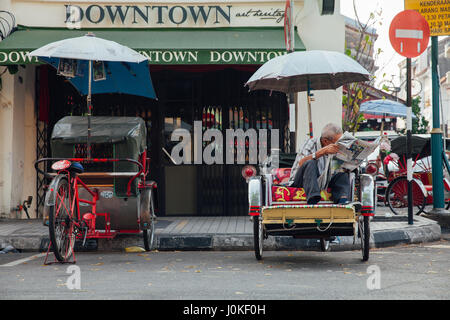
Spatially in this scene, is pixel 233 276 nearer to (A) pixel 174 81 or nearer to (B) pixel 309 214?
(B) pixel 309 214

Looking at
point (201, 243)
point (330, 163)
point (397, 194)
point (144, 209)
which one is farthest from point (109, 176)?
point (397, 194)

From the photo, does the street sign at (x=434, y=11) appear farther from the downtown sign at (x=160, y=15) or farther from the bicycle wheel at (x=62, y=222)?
the bicycle wheel at (x=62, y=222)

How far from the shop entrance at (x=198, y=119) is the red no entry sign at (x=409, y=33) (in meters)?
2.96

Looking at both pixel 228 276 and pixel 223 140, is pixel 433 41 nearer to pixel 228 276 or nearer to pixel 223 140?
pixel 223 140

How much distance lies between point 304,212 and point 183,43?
4902 mm

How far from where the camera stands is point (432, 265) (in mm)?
6863

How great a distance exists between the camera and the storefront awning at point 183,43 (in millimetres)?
10461

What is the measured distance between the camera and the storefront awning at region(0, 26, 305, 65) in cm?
1046

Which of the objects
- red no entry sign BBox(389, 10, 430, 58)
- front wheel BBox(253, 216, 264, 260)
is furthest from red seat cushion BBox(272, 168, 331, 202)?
red no entry sign BBox(389, 10, 430, 58)

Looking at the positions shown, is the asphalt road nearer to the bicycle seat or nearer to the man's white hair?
the bicycle seat

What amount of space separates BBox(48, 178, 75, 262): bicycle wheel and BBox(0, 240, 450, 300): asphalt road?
22cm

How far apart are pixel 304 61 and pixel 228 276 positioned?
2.95m

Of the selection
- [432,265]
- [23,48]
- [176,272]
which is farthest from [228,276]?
[23,48]

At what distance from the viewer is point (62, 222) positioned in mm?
7102
